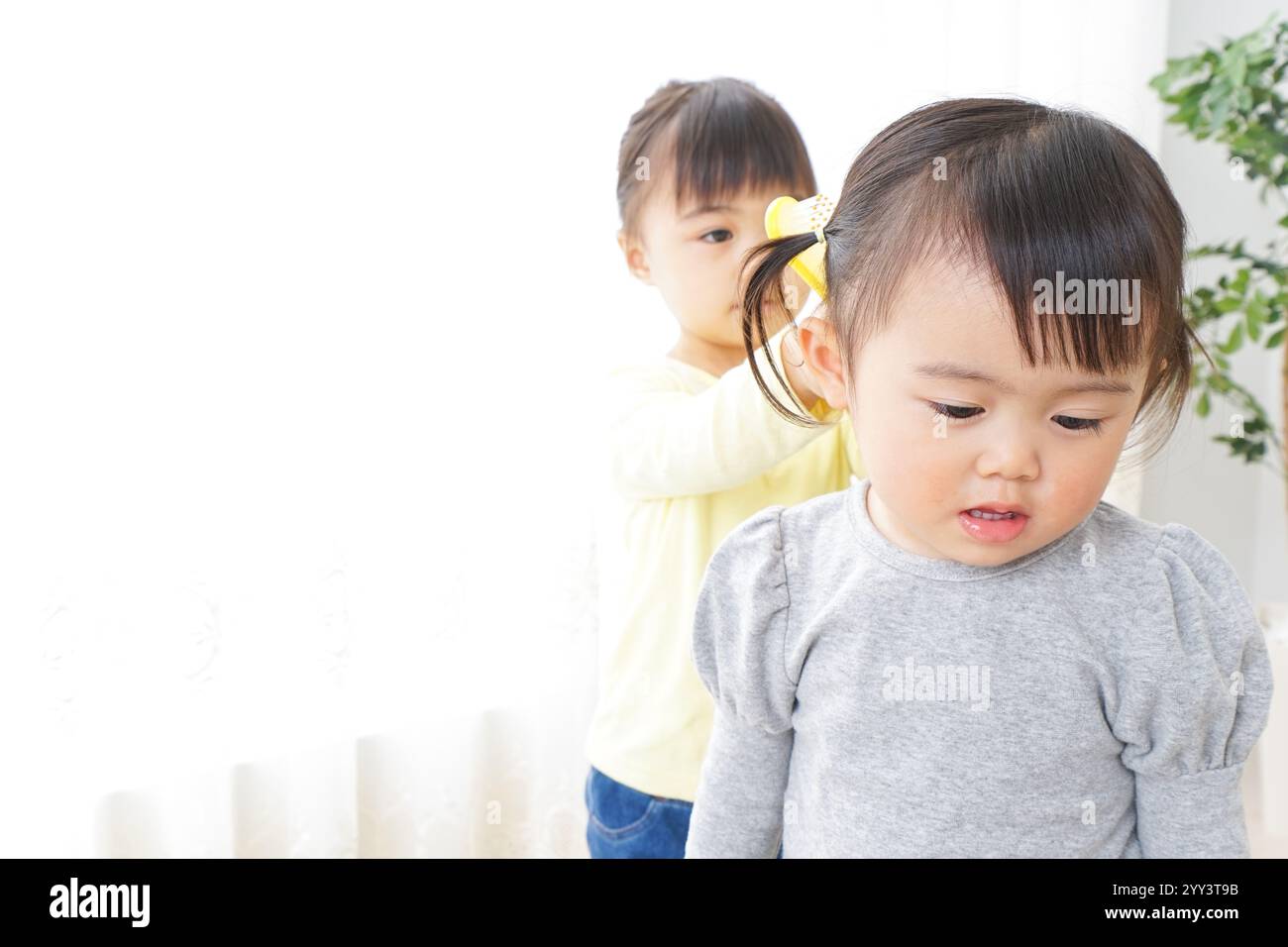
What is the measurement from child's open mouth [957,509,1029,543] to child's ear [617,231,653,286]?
1.74 ft

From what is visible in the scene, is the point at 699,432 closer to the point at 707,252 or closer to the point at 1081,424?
the point at 707,252

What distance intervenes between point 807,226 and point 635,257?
38 centimetres

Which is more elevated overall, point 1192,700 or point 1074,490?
point 1074,490

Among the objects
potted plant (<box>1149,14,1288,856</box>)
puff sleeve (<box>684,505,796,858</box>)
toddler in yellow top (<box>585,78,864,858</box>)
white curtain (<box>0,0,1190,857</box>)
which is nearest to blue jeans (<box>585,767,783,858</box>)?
toddler in yellow top (<box>585,78,864,858</box>)

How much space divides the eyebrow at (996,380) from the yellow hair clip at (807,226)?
128mm

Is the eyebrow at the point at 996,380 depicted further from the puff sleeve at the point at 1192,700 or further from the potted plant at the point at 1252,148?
the potted plant at the point at 1252,148

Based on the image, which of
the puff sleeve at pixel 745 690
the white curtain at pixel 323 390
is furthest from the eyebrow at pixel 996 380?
the white curtain at pixel 323 390

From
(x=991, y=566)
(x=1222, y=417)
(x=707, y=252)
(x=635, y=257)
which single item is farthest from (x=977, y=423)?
(x=1222, y=417)

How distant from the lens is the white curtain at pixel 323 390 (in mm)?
1158

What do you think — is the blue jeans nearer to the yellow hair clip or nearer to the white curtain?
the white curtain

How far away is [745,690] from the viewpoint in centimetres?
81

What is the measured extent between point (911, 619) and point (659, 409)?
1.23ft

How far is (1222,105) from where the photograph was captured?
1.57 m
